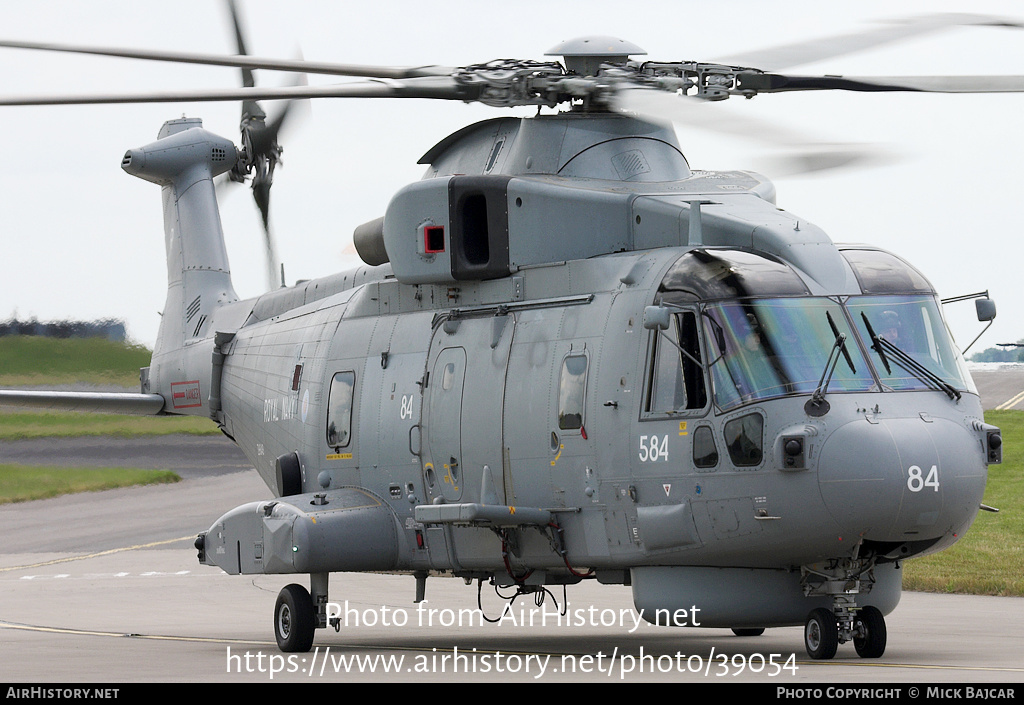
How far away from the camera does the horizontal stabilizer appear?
18.9 metres

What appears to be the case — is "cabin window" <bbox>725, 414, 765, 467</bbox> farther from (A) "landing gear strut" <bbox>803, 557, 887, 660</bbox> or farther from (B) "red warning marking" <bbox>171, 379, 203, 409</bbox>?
(B) "red warning marking" <bbox>171, 379, 203, 409</bbox>

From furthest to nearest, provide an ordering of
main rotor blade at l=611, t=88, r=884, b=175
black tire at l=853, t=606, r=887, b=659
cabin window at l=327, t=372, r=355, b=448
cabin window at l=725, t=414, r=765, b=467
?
cabin window at l=327, t=372, r=355, b=448, black tire at l=853, t=606, r=887, b=659, cabin window at l=725, t=414, r=765, b=467, main rotor blade at l=611, t=88, r=884, b=175

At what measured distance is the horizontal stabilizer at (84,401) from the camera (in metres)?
18.9

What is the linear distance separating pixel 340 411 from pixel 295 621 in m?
2.20

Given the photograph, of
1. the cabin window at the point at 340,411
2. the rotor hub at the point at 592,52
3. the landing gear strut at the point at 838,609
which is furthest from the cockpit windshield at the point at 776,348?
the cabin window at the point at 340,411

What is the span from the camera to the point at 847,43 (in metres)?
12.7

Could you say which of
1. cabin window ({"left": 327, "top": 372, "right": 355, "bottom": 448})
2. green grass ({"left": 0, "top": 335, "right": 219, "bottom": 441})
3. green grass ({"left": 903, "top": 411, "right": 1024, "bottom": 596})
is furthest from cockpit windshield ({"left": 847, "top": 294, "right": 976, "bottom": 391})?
green grass ({"left": 0, "top": 335, "right": 219, "bottom": 441})

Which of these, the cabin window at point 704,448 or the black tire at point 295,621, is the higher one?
the cabin window at point 704,448

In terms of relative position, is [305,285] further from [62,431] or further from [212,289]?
[62,431]

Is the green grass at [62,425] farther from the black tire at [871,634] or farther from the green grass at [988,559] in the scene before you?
the black tire at [871,634]

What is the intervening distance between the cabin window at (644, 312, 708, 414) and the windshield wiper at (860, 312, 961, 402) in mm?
1383

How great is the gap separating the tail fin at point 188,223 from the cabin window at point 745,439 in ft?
33.7
